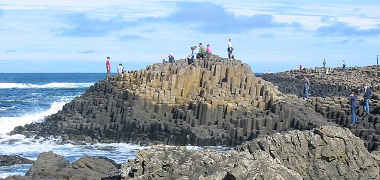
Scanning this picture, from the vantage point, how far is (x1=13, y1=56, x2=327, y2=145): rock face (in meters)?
22.2

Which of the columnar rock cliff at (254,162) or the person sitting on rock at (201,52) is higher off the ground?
the person sitting on rock at (201,52)

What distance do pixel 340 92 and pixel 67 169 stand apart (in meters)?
34.3

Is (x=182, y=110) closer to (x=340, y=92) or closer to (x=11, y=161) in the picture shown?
(x=11, y=161)

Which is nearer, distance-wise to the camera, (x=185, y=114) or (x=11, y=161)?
(x=11, y=161)

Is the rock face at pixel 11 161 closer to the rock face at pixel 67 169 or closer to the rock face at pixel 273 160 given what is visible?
the rock face at pixel 67 169

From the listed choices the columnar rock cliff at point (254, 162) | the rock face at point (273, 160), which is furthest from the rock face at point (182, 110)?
the rock face at point (273, 160)

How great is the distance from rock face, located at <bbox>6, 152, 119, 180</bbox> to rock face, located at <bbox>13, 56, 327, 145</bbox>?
9219 millimetres

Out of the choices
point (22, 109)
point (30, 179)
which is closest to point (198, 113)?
point (30, 179)

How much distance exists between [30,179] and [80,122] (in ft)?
46.0

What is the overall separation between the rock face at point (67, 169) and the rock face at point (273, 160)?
3212 millimetres

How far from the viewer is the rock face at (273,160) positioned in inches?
268

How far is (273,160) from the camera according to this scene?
24.8 ft

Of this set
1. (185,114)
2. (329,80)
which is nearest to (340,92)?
(329,80)

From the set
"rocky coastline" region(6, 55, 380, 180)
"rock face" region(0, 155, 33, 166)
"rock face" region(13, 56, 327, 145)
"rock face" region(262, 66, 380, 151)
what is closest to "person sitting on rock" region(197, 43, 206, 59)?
"rocky coastline" region(6, 55, 380, 180)
